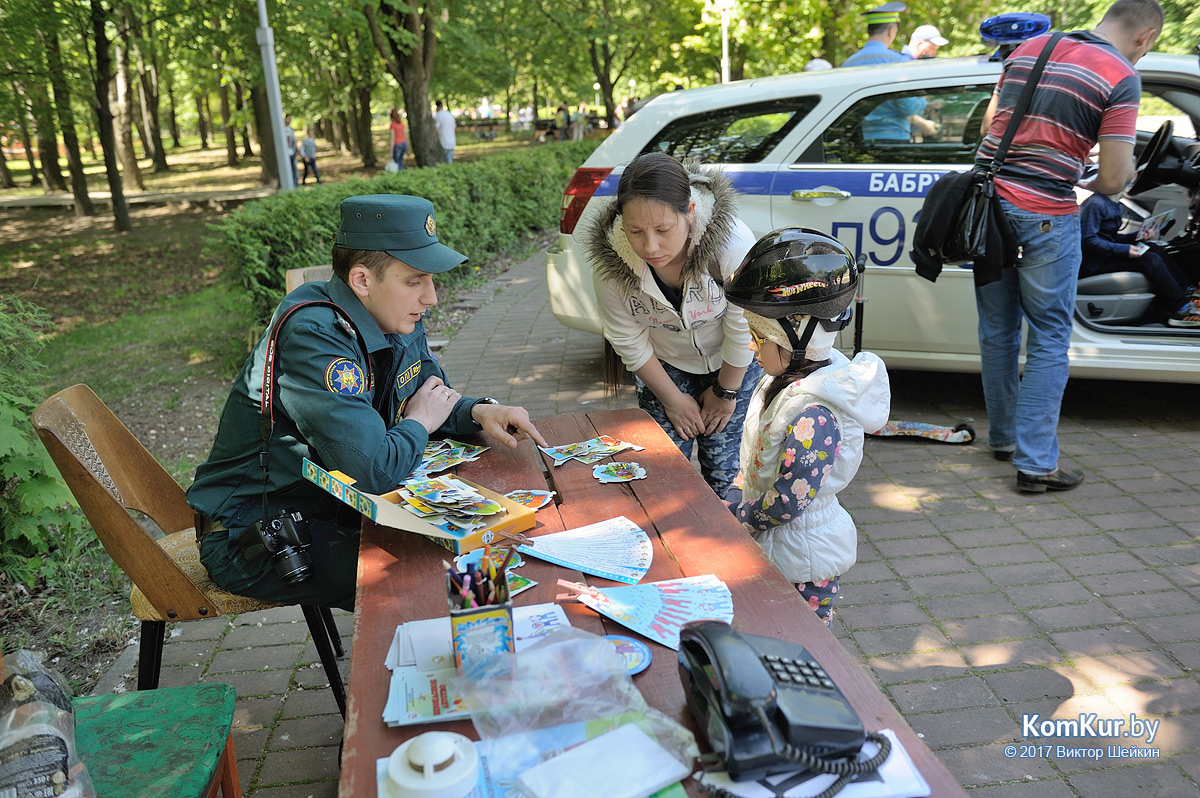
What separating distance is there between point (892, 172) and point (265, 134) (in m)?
19.4

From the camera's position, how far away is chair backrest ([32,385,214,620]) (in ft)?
7.61

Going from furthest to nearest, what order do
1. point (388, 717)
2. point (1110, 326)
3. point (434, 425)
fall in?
point (1110, 326) < point (434, 425) < point (388, 717)

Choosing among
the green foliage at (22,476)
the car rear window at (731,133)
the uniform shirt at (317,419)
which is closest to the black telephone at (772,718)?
the uniform shirt at (317,419)

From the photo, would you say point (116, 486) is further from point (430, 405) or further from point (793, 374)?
point (793, 374)

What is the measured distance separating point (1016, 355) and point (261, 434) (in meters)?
3.77

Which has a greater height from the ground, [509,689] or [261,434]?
[261,434]

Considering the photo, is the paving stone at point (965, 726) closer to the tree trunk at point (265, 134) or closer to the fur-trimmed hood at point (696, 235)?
the fur-trimmed hood at point (696, 235)

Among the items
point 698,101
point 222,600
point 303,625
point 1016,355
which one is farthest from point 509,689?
point 698,101

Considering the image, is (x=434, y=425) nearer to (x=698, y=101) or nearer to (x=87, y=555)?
(x=87, y=555)

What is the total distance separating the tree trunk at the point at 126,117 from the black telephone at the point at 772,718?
24.0m

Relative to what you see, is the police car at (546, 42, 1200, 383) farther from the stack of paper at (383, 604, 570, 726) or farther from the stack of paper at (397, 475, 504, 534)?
the stack of paper at (383, 604, 570, 726)

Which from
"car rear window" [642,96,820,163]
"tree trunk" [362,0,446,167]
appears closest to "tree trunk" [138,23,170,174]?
"tree trunk" [362,0,446,167]

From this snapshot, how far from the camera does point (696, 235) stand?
3.00 meters

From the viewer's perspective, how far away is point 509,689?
149 cm
